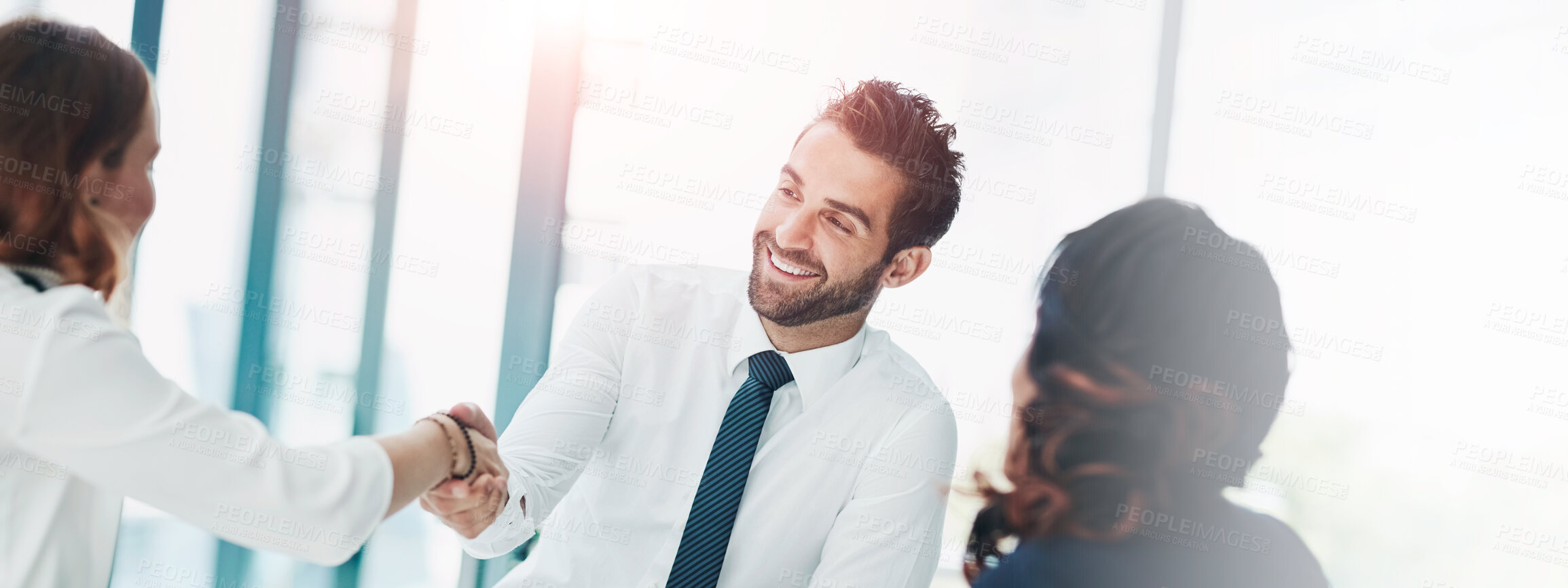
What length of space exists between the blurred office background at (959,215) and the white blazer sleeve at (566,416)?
554 mm

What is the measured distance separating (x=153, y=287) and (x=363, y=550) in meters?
0.95

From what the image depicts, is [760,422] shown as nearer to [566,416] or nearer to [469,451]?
[566,416]

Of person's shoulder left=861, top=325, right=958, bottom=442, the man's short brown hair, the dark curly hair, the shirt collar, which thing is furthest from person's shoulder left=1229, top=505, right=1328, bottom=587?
the man's short brown hair

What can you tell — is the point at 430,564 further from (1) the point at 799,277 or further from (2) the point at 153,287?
(1) the point at 799,277

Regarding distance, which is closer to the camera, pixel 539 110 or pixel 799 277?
pixel 799 277

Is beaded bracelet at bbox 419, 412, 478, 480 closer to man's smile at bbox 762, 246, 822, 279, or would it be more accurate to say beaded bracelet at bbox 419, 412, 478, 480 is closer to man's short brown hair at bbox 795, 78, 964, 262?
man's smile at bbox 762, 246, 822, 279

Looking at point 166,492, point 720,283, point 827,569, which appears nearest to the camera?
point 166,492

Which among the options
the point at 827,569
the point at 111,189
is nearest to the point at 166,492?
the point at 111,189

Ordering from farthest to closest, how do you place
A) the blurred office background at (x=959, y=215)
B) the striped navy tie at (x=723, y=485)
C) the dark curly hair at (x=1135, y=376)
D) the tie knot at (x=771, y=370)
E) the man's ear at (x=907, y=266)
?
the blurred office background at (x=959, y=215) < the man's ear at (x=907, y=266) < the tie knot at (x=771, y=370) < the striped navy tie at (x=723, y=485) < the dark curly hair at (x=1135, y=376)

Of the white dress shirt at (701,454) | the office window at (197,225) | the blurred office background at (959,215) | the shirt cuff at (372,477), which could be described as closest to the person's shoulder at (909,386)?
the white dress shirt at (701,454)

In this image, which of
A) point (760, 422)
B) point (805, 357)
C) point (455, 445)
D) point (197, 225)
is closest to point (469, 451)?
point (455, 445)

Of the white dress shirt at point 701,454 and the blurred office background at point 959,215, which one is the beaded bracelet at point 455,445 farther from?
the blurred office background at point 959,215

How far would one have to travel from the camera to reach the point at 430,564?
2490 mm

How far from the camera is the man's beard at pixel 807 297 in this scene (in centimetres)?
192
